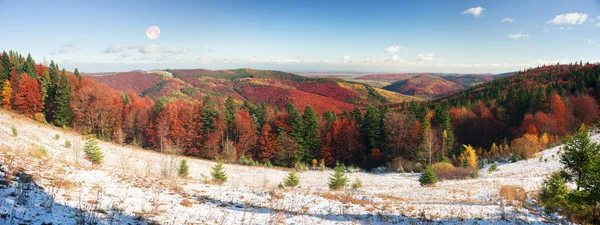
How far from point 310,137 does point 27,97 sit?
46644 mm

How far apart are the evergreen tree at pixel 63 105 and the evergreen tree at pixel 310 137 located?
40705mm

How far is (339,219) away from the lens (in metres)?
9.62

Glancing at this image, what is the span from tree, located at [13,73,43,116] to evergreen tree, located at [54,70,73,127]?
2734 mm

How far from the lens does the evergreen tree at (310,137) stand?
47.8 m

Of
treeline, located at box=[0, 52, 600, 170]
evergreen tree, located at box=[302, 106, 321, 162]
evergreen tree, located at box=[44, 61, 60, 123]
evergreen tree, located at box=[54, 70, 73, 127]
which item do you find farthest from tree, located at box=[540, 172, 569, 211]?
evergreen tree, located at box=[44, 61, 60, 123]

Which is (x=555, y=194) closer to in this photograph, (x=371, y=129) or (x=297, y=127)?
(x=371, y=129)

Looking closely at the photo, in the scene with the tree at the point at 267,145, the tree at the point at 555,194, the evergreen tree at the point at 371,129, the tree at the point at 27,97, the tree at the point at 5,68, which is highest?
the tree at the point at 5,68

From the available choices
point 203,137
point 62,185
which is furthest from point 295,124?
point 62,185

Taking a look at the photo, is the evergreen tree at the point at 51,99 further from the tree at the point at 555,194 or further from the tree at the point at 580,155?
the tree at the point at 580,155

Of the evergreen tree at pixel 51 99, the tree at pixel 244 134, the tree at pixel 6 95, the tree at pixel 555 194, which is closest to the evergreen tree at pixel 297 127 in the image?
the tree at pixel 244 134

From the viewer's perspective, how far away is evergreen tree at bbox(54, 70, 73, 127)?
47.0 metres

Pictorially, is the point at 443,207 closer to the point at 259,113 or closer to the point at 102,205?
the point at 102,205

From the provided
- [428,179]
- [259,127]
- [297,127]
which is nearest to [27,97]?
[259,127]

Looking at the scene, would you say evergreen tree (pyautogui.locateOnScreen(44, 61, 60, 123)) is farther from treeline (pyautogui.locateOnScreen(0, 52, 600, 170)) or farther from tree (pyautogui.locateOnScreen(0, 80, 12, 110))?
tree (pyautogui.locateOnScreen(0, 80, 12, 110))
